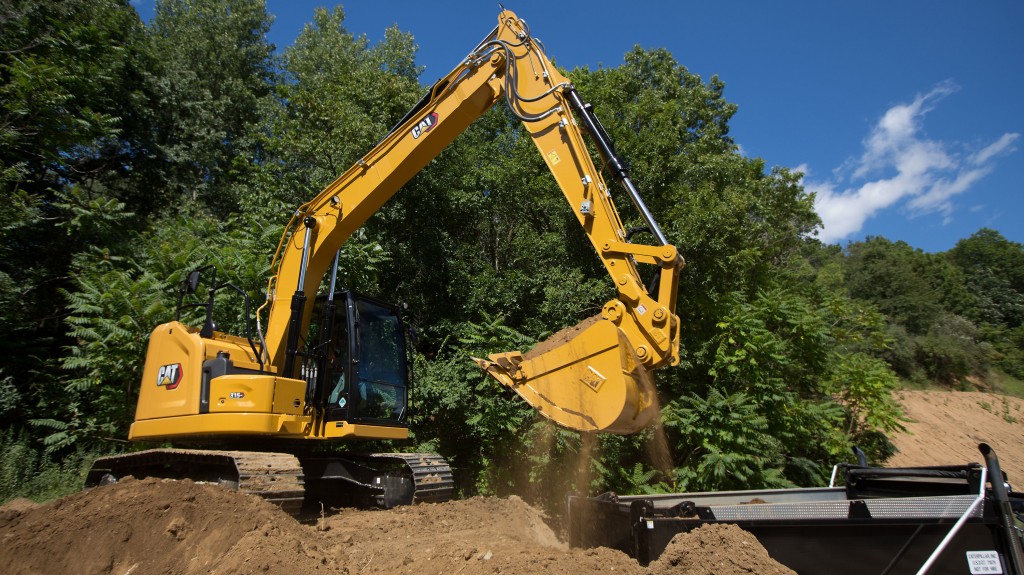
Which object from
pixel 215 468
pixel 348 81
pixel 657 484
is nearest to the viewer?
pixel 215 468

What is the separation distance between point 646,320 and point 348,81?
39.4 feet

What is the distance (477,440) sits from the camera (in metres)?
10.4

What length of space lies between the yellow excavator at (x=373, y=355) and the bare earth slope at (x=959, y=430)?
14.7 meters

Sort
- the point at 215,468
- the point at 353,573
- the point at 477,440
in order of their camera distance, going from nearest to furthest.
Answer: the point at 353,573, the point at 215,468, the point at 477,440

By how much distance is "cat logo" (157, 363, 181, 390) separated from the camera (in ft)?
20.7

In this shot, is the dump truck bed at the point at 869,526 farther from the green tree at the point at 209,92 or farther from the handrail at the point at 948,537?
the green tree at the point at 209,92

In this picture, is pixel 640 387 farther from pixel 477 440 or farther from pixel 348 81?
pixel 348 81

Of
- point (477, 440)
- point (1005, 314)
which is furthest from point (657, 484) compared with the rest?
point (1005, 314)

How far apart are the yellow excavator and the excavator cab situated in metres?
0.02

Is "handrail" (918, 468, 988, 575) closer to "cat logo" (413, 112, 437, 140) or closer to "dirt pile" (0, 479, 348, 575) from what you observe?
"dirt pile" (0, 479, 348, 575)

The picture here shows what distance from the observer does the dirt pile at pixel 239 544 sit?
3.88 m

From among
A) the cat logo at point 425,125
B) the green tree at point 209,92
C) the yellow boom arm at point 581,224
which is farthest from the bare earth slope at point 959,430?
the green tree at point 209,92

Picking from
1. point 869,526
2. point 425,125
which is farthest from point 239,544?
point 425,125

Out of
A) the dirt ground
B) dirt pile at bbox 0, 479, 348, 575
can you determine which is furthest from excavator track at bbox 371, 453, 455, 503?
dirt pile at bbox 0, 479, 348, 575
